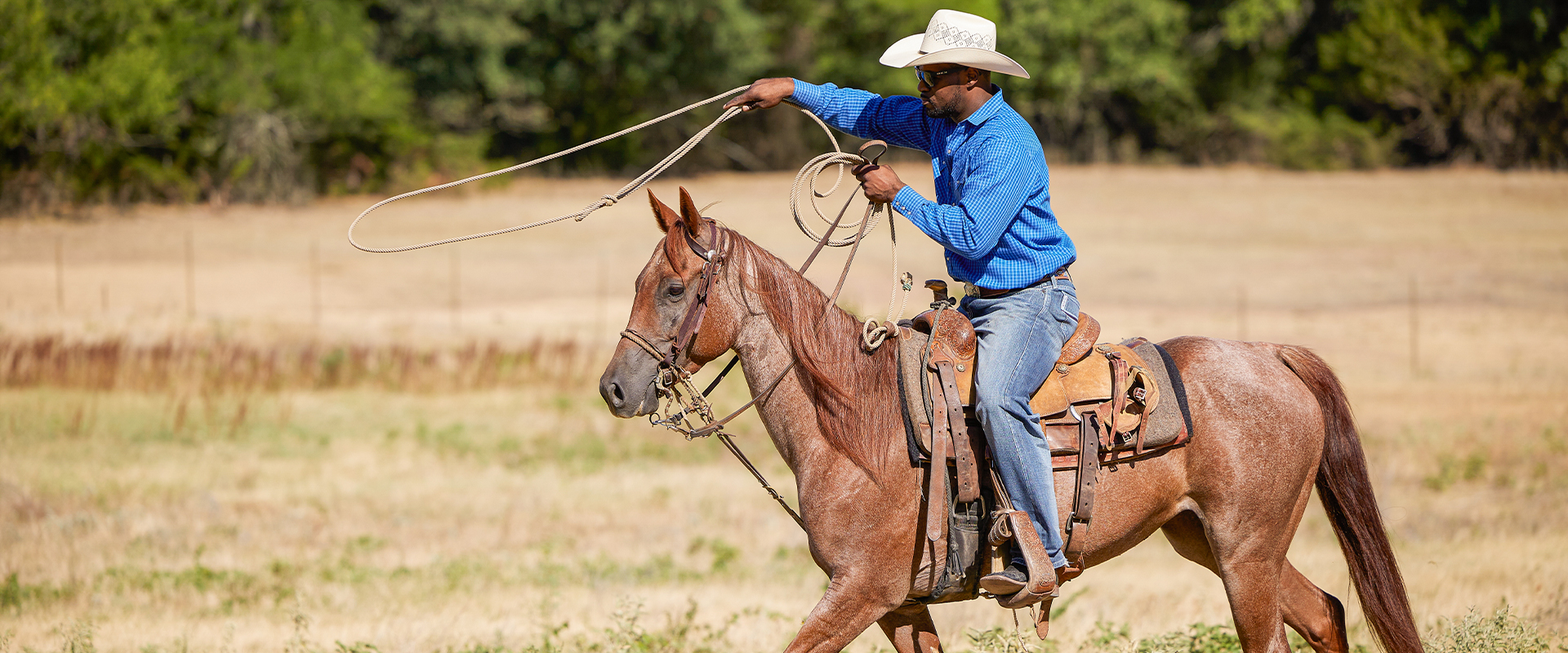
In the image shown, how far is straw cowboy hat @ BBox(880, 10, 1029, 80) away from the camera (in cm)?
498

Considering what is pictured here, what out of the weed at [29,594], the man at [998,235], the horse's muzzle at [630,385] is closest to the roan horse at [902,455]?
the horse's muzzle at [630,385]

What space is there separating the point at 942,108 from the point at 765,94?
0.81 metres

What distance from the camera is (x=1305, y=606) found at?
18.9 ft

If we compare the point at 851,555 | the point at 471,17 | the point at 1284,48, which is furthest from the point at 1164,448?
the point at 1284,48

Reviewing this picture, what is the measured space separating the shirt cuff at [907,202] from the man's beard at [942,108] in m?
0.39

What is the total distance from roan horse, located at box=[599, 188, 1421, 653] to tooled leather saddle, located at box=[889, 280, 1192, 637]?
99mm

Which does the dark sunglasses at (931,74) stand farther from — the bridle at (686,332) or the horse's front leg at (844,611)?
the horse's front leg at (844,611)

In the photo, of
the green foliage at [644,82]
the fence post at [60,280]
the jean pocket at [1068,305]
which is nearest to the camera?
the jean pocket at [1068,305]

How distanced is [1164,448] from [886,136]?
5.94ft

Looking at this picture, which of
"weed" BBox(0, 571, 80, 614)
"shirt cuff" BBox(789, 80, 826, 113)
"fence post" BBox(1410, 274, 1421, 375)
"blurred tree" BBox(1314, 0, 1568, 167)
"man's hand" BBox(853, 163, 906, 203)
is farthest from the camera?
"blurred tree" BBox(1314, 0, 1568, 167)

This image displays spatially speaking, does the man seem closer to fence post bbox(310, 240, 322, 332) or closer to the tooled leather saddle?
the tooled leather saddle

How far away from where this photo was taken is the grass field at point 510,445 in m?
8.48

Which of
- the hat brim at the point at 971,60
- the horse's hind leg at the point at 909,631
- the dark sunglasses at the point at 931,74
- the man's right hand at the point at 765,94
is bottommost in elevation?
the horse's hind leg at the point at 909,631

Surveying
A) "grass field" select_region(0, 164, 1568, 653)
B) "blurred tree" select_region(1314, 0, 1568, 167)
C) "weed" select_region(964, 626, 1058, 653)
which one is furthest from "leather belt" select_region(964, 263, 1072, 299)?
"blurred tree" select_region(1314, 0, 1568, 167)
